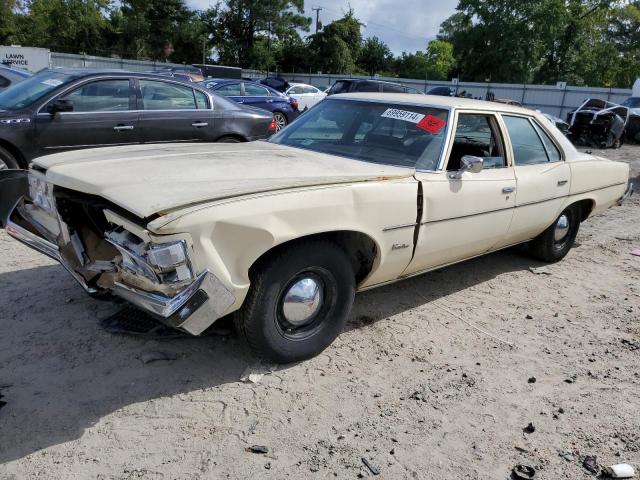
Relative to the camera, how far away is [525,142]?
4.57m

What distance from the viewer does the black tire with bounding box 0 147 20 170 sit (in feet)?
18.8

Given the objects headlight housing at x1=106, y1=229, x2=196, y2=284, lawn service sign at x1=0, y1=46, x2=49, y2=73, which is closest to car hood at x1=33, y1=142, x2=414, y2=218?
headlight housing at x1=106, y1=229, x2=196, y2=284

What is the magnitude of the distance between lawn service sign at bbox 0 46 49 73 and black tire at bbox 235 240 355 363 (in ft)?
85.8

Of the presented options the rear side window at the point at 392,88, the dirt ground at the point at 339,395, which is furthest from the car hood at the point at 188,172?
the rear side window at the point at 392,88

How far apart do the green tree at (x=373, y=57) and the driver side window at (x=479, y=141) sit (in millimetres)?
54126

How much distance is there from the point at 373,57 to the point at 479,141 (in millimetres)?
55121

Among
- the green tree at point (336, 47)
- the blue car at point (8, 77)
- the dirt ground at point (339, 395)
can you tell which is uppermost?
the green tree at point (336, 47)

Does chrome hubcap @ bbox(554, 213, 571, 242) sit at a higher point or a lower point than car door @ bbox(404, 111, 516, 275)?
lower

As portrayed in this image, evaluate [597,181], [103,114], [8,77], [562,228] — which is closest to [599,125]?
[597,181]

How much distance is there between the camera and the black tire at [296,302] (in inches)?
110

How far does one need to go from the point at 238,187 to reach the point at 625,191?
500cm

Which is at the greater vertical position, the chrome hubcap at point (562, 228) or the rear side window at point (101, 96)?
the rear side window at point (101, 96)

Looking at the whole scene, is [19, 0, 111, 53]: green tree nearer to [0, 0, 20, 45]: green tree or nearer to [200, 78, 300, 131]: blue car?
[0, 0, 20, 45]: green tree

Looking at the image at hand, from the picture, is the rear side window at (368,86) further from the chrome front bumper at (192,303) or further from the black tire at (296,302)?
the chrome front bumper at (192,303)
